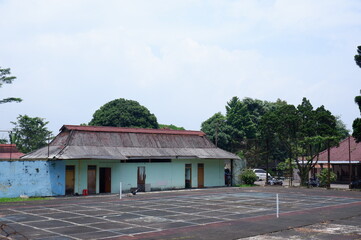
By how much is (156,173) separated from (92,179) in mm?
6555

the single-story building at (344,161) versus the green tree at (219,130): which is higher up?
the green tree at (219,130)

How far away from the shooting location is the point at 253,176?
4494 centimetres

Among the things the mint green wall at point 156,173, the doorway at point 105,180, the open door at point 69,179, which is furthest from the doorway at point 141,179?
the open door at point 69,179

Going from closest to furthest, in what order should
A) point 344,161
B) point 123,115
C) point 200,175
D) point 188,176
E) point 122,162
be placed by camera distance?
point 122,162 → point 188,176 → point 200,175 → point 344,161 → point 123,115

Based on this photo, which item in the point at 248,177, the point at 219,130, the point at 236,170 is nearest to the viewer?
the point at 248,177

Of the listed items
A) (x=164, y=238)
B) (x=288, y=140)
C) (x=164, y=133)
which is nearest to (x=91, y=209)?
(x=164, y=238)

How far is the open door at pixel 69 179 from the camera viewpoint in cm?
3300

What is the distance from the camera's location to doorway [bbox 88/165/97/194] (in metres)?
34.4

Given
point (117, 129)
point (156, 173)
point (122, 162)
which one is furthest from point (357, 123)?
point (117, 129)

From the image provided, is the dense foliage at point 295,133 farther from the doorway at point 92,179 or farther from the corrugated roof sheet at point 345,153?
the doorway at point 92,179

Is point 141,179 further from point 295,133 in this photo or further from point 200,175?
point 295,133

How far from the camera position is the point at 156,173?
126 feet

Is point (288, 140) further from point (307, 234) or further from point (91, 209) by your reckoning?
point (307, 234)

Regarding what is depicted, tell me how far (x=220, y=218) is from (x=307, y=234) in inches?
205
